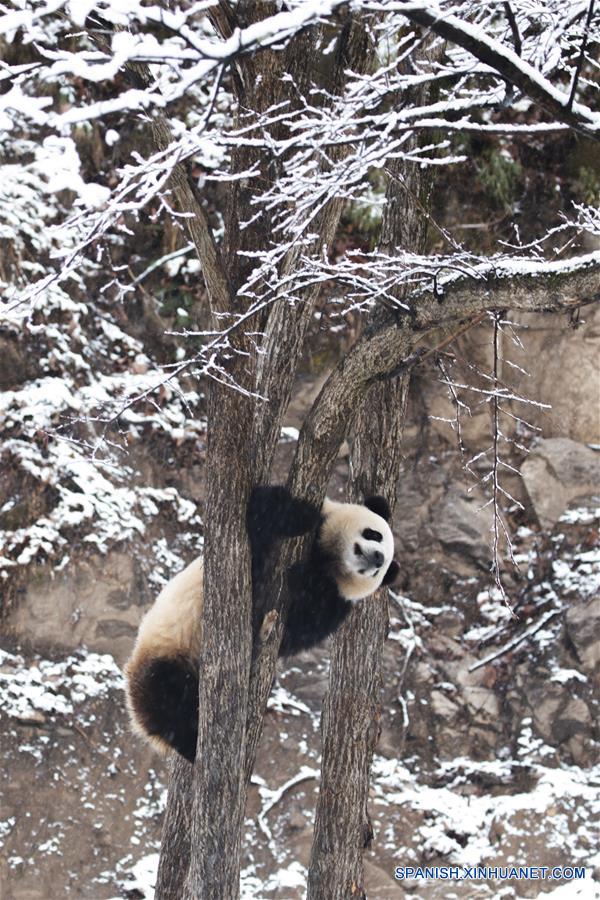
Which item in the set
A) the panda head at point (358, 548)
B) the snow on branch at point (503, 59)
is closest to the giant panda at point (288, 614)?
the panda head at point (358, 548)

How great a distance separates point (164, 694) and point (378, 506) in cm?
142

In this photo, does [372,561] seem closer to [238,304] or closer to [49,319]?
[238,304]

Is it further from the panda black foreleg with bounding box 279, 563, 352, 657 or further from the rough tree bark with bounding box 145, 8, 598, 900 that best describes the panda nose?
the rough tree bark with bounding box 145, 8, 598, 900

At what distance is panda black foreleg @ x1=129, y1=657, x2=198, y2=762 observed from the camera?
4285 mm

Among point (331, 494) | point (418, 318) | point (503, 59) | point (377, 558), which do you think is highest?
point (331, 494)

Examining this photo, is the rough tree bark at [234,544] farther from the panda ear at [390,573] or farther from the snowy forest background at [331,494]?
the panda ear at [390,573]

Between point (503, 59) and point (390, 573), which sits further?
point (390, 573)

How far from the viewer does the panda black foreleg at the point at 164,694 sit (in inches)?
169

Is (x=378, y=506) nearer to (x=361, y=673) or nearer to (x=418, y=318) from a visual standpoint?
(x=361, y=673)

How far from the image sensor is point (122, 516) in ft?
22.9

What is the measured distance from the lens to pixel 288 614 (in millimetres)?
4352

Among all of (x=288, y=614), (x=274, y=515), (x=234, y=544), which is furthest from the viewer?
(x=288, y=614)

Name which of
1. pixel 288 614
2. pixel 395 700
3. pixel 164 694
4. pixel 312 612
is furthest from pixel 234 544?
pixel 395 700

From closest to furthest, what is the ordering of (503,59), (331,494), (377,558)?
(503,59)
(377,558)
(331,494)
